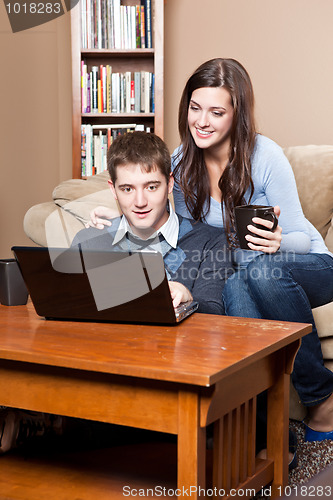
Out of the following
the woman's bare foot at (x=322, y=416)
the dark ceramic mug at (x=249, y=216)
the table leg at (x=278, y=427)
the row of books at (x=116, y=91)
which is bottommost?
the woman's bare foot at (x=322, y=416)

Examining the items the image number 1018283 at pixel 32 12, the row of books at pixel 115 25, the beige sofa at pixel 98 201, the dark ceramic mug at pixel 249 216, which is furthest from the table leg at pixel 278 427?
the image number 1018283 at pixel 32 12

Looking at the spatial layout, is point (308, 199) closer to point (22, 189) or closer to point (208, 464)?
point (208, 464)

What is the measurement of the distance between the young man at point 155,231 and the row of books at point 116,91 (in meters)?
1.48

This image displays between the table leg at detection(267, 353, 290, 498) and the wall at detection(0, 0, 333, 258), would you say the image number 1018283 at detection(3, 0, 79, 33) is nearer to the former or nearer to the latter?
the wall at detection(0, 0, 333, 258)

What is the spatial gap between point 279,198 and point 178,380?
97 cm

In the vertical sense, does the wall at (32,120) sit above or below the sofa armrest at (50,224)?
above

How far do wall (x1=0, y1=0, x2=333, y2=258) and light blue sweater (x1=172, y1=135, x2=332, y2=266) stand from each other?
135 centimetres

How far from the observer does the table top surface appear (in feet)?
2.90

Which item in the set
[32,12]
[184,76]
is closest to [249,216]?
[184,76]

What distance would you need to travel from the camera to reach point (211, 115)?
5.61 ft

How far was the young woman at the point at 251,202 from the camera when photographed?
4.97ft

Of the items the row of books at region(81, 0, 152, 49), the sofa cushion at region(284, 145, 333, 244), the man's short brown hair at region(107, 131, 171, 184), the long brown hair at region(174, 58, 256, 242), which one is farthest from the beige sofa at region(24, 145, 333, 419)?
the row of books at region(81, 0, 152, 49)

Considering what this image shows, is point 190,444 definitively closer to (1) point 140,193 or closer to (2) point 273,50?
(1) point 140,193

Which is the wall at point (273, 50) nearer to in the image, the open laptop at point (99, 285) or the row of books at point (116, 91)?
the row of books at point (116, 91)
